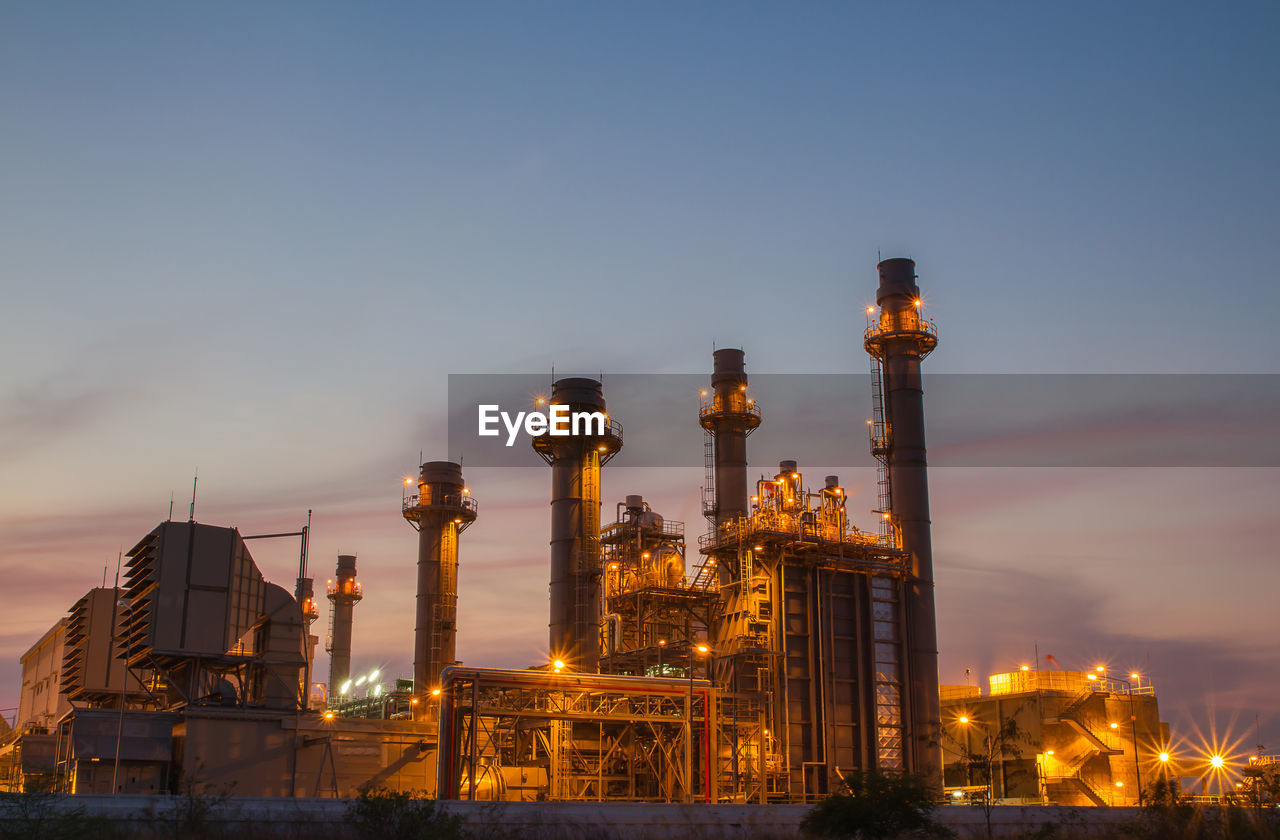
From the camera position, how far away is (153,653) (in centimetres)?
5131

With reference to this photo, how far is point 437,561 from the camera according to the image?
275ft

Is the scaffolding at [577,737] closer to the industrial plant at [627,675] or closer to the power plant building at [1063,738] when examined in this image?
the industrial plant at [627,675]

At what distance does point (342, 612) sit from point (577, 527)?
67.7 metres

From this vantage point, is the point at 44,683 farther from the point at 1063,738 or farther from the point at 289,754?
the point at 1063,738

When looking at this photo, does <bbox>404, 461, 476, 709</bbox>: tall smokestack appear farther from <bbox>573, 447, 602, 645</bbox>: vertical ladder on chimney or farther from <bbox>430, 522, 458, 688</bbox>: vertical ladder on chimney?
<bbox>573, 447, 602, 645</bbox>: vertical ladder on chimney

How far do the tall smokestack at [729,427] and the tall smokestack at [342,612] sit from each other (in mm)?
63221

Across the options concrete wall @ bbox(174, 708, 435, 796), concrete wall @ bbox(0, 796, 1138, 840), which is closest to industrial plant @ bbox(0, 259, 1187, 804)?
concrete wall @ bbox(174, 708, 435, 796)

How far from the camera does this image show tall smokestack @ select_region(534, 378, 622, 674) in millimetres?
68438

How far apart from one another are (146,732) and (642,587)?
29.7 metres

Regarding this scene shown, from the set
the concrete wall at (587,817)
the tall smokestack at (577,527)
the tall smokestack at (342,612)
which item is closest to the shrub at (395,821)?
the concrete wall at (587,817)

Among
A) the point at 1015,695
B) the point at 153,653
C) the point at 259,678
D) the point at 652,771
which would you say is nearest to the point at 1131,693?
the point at 1015,695

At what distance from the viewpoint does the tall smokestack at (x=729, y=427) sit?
7738 cm

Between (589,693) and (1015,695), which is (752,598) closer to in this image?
(589,693)

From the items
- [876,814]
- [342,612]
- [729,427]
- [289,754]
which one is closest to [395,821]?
[876,814]
